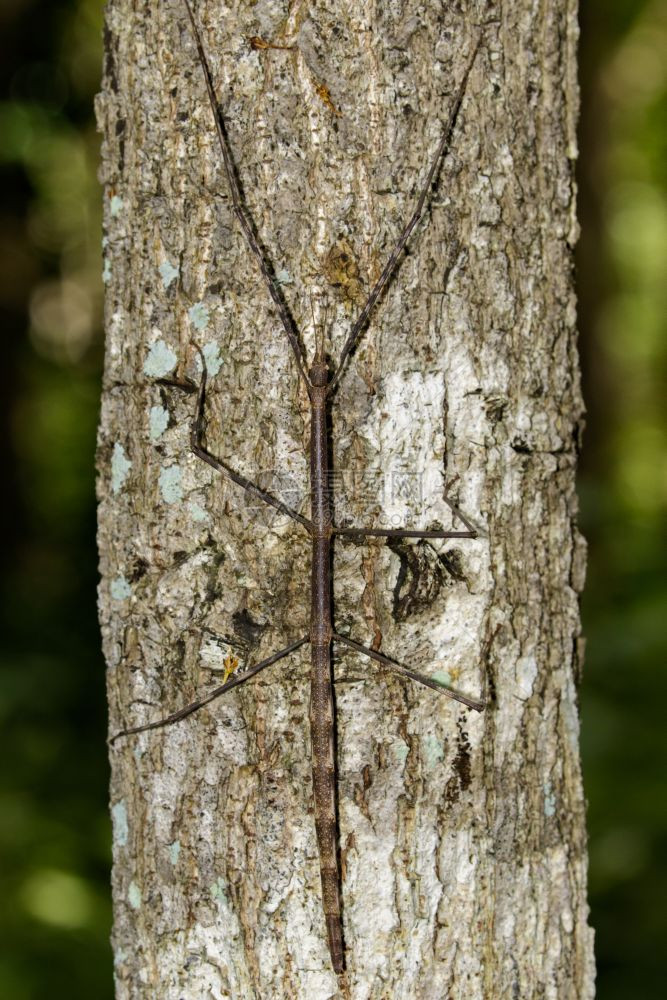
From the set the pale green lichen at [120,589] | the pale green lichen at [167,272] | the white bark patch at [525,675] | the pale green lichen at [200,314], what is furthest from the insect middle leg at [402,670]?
the pale green lichen at [167,272]

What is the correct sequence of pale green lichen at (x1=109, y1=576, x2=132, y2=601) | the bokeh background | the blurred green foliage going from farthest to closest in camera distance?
the bokeh background, the blurred green foliage, pale green lichen at (x1=109, y1=576, x2=132, y2=601)

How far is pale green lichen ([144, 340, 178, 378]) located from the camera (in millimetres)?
2102

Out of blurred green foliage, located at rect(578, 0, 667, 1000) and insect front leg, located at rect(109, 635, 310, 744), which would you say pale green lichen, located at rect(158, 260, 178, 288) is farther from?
blurred green foliage, located at rect(578, 0, 667, 1000)

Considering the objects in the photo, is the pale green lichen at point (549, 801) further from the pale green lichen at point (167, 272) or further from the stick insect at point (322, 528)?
the pale green lichen at point (167, 272)

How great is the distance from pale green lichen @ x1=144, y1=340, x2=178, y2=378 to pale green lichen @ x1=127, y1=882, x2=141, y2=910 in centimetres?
126

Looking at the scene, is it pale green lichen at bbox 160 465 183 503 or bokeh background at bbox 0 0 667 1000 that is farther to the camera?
bokeh background at bbox 0 0 667 1000

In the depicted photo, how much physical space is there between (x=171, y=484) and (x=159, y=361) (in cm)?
29

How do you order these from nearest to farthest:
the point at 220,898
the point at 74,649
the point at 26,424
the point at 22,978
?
the point at 220,898, the point at 22,978, the point at 74,649, the point at 26,424

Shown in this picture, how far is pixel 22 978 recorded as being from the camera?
14.6 ft

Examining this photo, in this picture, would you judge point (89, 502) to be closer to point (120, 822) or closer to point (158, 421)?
point (120, 822)

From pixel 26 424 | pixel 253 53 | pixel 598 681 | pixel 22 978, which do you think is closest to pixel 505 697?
pixel 253 53

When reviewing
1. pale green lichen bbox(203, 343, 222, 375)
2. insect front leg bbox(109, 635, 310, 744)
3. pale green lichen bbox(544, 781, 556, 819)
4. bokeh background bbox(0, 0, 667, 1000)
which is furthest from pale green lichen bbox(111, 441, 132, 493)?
bokeh background bbox(0, 0, 667, 1000)

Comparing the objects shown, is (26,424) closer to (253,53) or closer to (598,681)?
(598,681)

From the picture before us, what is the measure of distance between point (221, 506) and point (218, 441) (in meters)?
0.15
